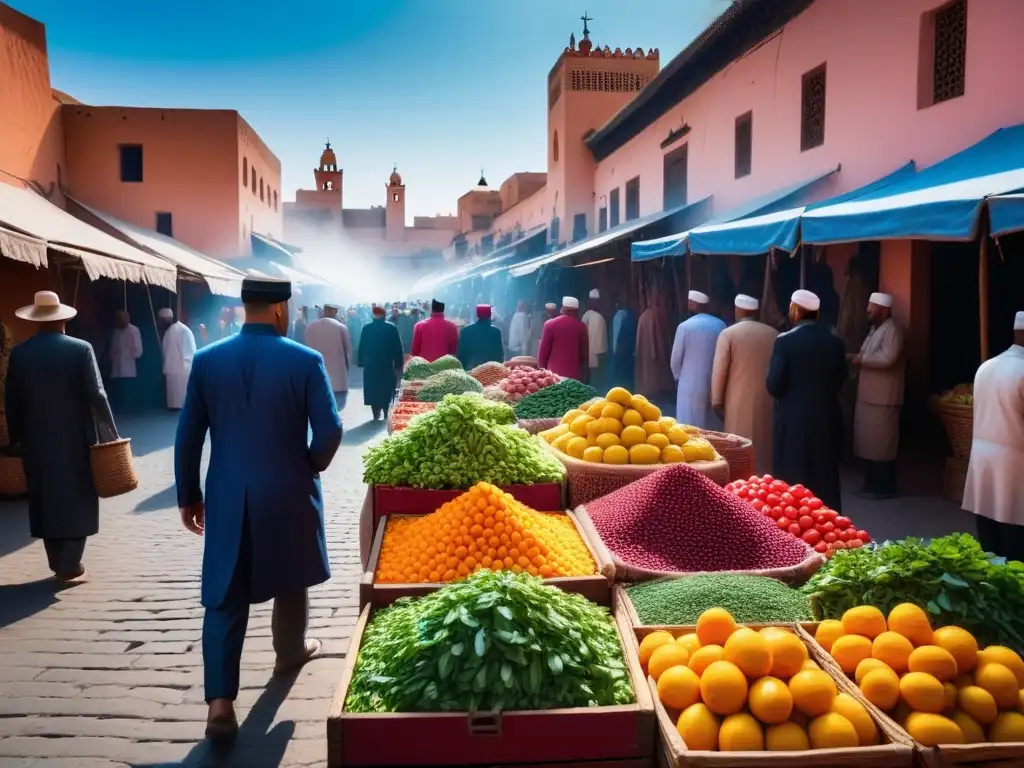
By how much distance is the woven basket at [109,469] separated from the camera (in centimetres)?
519

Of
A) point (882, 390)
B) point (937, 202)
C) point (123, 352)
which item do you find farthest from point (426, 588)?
point (123, 352)

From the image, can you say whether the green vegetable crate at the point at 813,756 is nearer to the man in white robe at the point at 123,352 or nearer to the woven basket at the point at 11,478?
the woven basket at the point at 11,478

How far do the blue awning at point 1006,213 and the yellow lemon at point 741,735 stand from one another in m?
3.59

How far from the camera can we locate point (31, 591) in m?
4.94

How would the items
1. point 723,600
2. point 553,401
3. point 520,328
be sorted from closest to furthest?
point 723,600
point 553,401
point 520,328

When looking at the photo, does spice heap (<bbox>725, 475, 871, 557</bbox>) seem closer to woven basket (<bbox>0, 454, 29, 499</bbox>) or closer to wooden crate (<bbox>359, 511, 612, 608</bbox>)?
wooden crate (<bbox>359, 511, 612, 608</bbox>)

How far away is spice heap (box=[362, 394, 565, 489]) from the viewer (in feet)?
13.4

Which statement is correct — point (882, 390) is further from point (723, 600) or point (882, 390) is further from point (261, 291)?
point (261, 291)

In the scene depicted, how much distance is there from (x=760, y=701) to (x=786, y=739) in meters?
0.11

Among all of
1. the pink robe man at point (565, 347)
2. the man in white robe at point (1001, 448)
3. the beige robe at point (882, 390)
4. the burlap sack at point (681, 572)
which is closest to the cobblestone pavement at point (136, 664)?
the burlap sack at point (681, 572)

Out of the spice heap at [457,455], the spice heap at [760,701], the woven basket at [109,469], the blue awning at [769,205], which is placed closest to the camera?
the spice heap at [760,701]

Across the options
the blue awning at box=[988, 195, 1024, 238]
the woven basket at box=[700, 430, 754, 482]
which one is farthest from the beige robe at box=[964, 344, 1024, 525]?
the woven basket at box=[700, 430, 754, 482]

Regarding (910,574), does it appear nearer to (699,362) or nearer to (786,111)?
(699,362)

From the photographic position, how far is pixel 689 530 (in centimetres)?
350
